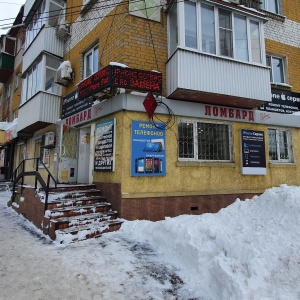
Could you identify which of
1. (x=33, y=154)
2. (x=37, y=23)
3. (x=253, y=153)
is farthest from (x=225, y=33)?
(x=33, y=154)

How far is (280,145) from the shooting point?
30.3 feet

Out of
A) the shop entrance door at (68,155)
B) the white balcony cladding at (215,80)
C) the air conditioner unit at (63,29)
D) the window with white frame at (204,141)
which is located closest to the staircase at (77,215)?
the shop entrance door at (68,155)

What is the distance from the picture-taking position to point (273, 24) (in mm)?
10164

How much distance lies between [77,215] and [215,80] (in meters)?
5.08

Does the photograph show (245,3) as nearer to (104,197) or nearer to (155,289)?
(104,197)

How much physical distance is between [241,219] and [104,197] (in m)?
3.79

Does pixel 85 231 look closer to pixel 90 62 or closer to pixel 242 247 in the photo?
pixel 242 247

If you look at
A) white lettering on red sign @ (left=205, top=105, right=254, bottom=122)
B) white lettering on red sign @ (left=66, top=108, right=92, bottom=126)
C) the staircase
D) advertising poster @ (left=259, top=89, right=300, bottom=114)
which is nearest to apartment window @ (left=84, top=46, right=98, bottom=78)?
white lettering on red sign @ (left=66, top=108, right=92, bottom=126)

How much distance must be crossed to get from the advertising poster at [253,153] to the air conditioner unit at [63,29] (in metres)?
7.85

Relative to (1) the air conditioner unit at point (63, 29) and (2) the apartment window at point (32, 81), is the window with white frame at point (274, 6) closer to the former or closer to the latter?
(1) the air conditioner unit at point (63, 29)

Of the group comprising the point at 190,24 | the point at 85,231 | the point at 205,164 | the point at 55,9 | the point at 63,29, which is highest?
the point at 55,9

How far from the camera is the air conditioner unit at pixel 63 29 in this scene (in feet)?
34.2

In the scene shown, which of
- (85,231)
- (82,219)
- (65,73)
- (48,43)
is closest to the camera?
(85,231)

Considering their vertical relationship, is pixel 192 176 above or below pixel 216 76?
below
